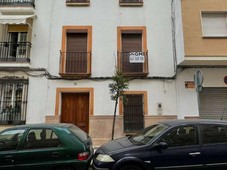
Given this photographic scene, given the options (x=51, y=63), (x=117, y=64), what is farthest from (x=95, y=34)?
(x=51, y=63)

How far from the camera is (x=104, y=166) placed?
457 cm

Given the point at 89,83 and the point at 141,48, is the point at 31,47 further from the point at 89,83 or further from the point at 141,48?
the point at 141,48

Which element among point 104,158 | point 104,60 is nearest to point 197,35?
point 104,60

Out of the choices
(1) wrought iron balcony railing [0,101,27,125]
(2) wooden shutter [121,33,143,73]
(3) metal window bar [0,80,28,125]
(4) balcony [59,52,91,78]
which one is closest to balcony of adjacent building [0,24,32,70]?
(3) metal window bar [0,80,28,125]

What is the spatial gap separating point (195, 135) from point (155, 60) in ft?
18.9

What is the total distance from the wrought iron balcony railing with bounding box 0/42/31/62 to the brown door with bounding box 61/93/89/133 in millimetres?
2644

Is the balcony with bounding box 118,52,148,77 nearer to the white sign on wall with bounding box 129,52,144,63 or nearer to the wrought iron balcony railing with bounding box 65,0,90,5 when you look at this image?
the white sign on wall with bounding box 129,52,144,63

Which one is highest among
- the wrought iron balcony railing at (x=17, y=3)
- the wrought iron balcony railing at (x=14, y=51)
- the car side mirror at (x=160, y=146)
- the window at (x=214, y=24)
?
the wrought iron balcony railing at (x=17, y=3)

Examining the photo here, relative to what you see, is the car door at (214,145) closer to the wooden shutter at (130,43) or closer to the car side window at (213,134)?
the car side window at (213,134)

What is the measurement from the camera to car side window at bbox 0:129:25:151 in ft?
15.8

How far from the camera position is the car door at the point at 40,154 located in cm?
466

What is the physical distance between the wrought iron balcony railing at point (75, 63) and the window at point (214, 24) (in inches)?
213

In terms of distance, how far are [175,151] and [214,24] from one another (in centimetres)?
742

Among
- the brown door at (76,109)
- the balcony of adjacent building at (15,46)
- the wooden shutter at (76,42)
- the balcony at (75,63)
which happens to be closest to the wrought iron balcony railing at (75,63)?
the balcony at (75,63)
